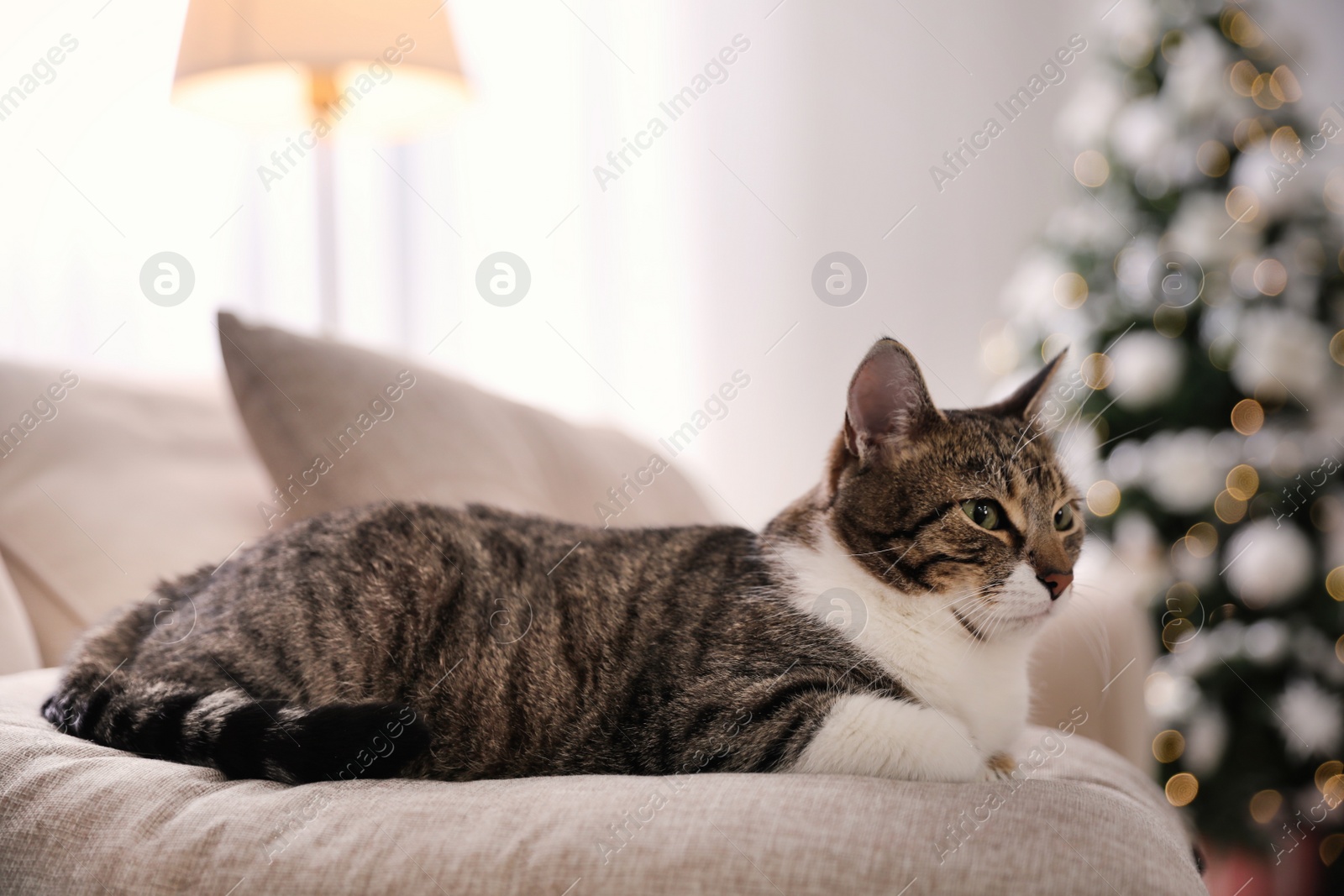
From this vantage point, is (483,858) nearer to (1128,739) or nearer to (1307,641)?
(1128,739)

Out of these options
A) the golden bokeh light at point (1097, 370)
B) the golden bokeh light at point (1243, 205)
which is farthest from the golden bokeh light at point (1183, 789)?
the golden bokeh light at point (1243, 205)

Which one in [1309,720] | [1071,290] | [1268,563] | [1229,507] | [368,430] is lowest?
[1309,720]

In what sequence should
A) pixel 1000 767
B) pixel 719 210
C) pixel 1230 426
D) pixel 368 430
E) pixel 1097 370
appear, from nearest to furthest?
pixel 1000 767 → pixel 368 430 → pixel 1230 426 → pixel 1097 370 → pixel 719 210

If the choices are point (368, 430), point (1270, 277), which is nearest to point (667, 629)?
point (368, 430)

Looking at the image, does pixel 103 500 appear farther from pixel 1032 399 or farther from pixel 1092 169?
pixel 1092 169

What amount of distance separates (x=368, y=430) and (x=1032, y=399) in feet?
3.48

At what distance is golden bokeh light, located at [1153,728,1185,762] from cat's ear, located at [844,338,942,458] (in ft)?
7.49

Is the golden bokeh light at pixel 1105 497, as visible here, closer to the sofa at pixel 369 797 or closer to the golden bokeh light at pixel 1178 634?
the golden bokeh light at pixel 1178 634

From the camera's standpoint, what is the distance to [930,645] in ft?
3.83

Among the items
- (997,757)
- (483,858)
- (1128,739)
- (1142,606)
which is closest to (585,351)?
(1142,606)

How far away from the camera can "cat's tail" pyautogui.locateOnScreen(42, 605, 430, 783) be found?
0.96 metres

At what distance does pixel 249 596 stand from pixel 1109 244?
287 centimetres

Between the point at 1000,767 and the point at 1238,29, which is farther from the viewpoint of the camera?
the point at 1238,29

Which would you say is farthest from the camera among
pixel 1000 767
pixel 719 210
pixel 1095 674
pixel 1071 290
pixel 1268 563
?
pixel 719 210
